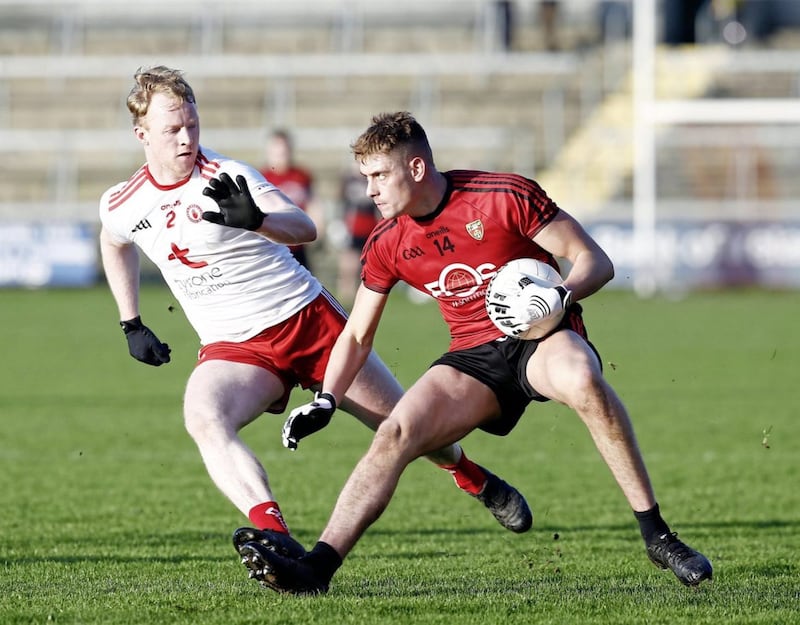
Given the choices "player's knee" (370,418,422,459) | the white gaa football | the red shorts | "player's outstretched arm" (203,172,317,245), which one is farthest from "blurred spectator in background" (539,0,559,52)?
"player's knee" (370,418,422,459)

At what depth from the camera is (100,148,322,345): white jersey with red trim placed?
590cm

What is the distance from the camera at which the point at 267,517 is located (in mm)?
5234

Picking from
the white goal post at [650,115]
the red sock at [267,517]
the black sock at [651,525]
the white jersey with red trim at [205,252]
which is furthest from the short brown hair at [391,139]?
the white goal post at [650,115]

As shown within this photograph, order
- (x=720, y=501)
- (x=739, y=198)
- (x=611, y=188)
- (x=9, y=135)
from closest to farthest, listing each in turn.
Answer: (x=720, y=501)
(x=739, y=198)
(x=611, y=188)
(x=9, y=135)

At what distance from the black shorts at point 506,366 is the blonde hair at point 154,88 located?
1.49 meters

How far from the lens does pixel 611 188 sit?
91.5ft

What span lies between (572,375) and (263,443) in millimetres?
5391

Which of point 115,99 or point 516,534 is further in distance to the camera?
point 115,99

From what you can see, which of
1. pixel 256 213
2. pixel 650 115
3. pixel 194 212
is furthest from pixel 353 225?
pixel 256 213

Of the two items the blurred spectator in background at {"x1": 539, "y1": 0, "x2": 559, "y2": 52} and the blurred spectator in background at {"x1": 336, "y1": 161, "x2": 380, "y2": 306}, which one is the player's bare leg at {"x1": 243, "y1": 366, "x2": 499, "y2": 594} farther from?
the blurred spectator in background at {"x1": 539, "y1": 0, "x2": 559, "y2": 52}

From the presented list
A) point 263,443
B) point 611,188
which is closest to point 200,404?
point 263,443

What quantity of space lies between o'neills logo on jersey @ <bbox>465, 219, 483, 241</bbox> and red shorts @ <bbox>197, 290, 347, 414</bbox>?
3.25 feet

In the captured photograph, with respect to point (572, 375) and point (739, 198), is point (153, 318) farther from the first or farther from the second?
point (572, 375)

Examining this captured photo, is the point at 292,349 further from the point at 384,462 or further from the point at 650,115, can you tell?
the point at 650,115
